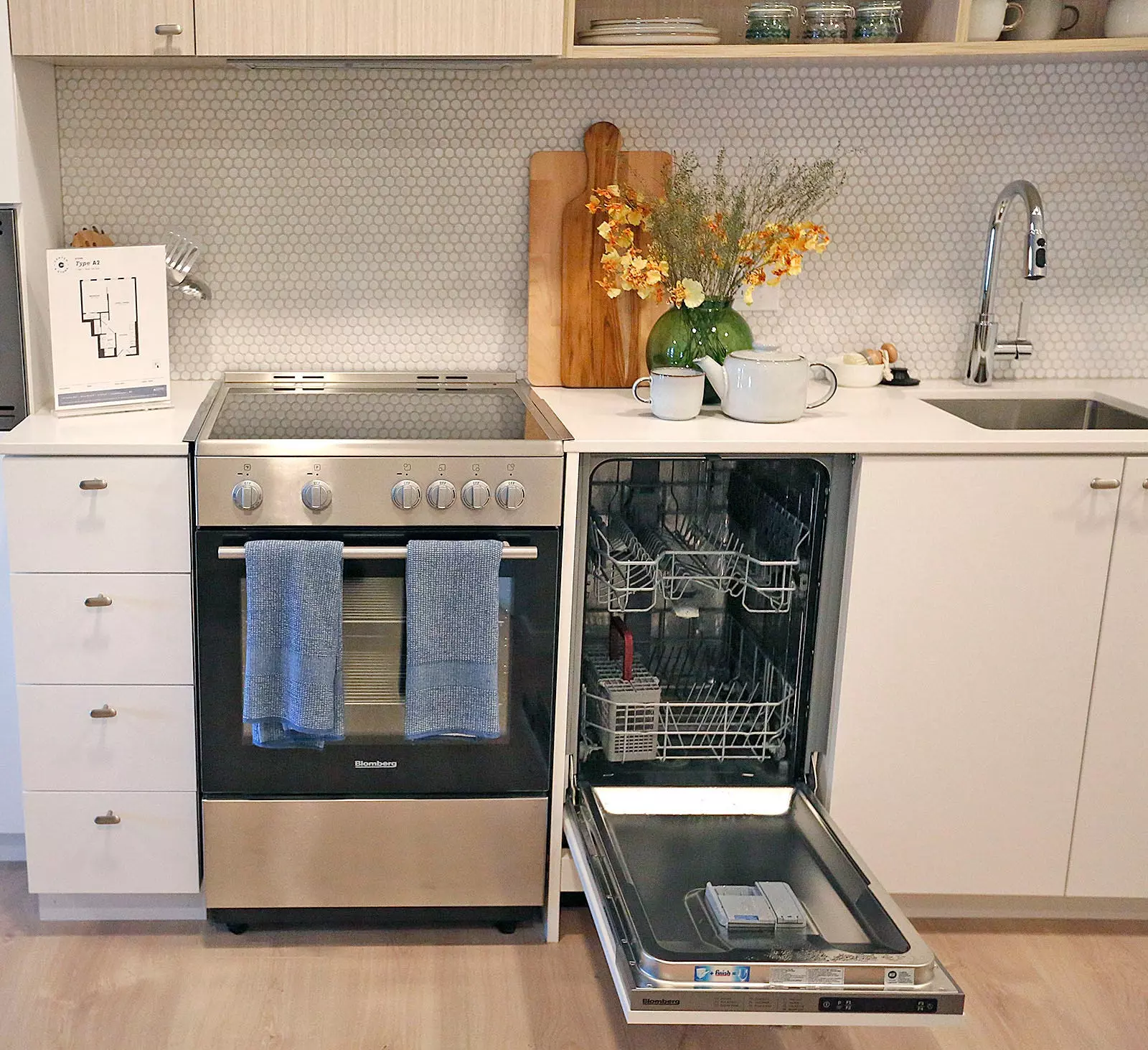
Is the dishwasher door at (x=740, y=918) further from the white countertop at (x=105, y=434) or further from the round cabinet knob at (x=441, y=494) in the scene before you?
the white countertop at (x=105, y=434)

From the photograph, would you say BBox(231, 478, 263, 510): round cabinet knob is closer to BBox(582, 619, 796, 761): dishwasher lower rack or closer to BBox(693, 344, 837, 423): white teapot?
BBox(582, 619, 796, 761): dishwasher lower rack

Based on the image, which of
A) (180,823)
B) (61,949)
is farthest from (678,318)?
(61,949)

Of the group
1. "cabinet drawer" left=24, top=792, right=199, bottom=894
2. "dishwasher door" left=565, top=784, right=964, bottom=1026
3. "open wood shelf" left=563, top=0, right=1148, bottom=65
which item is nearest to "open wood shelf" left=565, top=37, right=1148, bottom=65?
"open wood shelf" left=563, top=0, right=1148, bottom=65

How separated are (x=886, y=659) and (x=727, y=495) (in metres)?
0.44

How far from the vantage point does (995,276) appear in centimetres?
269

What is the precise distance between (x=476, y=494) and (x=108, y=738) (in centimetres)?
81

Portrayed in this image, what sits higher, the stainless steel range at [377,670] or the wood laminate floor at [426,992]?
the stainless steel range at [377,670]

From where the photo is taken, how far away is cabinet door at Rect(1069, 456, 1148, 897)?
2281mm

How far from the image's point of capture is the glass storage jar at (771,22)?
242 centimetres

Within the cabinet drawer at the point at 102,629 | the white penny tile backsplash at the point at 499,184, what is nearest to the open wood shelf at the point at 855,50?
the white penny tile backsplash at the point at 499,184

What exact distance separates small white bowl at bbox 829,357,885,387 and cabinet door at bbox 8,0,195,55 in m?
1.42

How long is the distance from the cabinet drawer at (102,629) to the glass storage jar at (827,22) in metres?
1.57

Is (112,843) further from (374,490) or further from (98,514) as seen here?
(374,490)

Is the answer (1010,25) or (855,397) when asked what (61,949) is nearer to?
(855,397)
